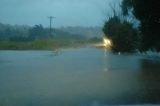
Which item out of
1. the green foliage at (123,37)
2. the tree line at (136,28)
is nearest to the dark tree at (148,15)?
the tree line at (136,28)

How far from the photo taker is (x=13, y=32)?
448ft

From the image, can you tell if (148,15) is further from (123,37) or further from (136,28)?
(123,37)

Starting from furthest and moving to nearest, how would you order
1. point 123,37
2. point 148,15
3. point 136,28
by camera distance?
point 123,37, point 136,28, point 148,15

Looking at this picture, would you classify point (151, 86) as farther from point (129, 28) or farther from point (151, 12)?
point (129, 28)

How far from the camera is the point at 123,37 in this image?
83.8 m

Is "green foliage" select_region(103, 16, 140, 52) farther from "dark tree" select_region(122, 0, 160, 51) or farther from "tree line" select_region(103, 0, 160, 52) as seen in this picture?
"dark tree" select_region(122, 0, 160, 51)

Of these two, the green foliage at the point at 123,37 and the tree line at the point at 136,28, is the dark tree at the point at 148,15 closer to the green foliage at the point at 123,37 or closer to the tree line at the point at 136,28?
the tree line at the point at 136,28

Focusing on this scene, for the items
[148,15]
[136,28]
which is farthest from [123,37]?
[148,15]

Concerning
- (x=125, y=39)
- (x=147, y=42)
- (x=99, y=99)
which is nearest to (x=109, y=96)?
(x=99, y=99)

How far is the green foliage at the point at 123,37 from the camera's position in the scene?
8369 cm

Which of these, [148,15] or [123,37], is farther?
[123,37]

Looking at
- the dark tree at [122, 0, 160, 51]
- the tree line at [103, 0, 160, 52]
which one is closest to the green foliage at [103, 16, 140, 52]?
the tree line at [103, 0, 160, 52]

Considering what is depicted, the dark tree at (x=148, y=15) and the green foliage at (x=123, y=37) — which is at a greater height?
the dark tree at (x=148, y=15)

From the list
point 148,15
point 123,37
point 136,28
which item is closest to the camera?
point 148,15
